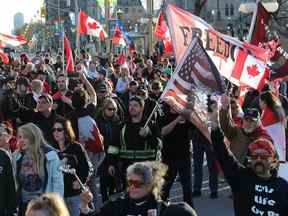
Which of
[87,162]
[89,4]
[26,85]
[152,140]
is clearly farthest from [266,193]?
[89,4]

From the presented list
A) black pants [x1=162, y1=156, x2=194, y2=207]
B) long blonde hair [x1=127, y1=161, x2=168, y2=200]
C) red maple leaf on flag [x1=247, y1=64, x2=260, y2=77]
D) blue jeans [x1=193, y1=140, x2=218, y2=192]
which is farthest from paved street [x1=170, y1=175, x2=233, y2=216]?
long blonde hair [x1=127, y1=161, x2=168, y2=200]

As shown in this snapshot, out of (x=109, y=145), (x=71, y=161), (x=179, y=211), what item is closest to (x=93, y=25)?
(x=109, y=145)

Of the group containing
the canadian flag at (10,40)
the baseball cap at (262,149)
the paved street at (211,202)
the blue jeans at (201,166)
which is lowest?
the paved street at (211,202)

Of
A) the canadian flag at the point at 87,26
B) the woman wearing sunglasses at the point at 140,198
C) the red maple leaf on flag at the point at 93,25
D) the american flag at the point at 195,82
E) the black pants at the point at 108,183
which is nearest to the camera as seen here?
the woman wearing sunglasses at the point at 140,198

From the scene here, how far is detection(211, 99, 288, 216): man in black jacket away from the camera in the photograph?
17.8 ft

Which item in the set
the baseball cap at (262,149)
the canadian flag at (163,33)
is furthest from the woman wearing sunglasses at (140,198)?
the canadian flag at (163,33)

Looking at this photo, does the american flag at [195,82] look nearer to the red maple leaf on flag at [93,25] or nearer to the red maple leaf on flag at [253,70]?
the red maple leaf on flag at [253,70]

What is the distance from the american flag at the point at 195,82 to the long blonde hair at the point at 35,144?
1841 mm

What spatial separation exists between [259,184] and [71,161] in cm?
198

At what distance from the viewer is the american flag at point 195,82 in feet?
24.4

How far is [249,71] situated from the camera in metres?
9.12

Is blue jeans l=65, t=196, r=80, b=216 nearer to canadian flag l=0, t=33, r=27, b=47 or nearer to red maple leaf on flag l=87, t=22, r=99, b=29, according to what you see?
canadian flag l=0, t=33, r=27, b=47

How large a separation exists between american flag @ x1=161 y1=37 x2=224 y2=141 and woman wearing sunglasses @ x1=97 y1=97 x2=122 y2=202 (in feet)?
2.60

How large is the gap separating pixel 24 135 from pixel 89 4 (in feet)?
403
